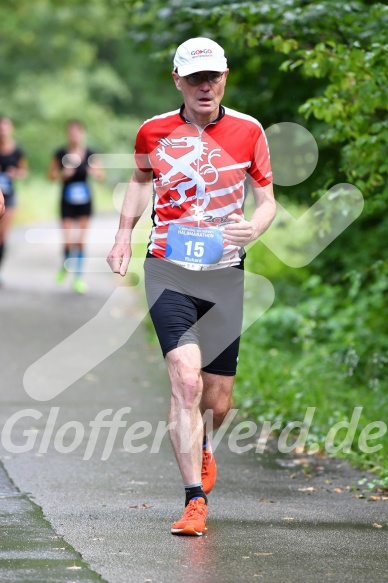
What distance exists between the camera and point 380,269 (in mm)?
8953

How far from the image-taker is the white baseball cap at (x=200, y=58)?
614 centimetres

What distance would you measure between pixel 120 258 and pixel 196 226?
1.65ft

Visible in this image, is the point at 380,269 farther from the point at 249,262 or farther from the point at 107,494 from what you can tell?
the point at 249,262

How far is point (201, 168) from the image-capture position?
20.3 ft

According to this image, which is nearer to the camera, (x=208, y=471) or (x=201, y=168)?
(x=201, y=168)

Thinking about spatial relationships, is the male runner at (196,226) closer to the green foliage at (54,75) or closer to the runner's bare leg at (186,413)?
the runner's bare leg at (186,413)

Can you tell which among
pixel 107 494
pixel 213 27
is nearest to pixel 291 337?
pixel 213 27

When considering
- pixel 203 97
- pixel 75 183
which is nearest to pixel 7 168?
pixel 75 183

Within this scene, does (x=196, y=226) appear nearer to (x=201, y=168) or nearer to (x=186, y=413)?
(x=201, y=168)

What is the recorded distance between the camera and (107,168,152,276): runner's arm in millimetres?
6441

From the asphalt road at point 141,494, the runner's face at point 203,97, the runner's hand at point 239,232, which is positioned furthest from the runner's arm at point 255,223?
the asphalt road at point 141,494

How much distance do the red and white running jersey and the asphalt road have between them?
1.36m

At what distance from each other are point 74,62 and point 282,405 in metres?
47.5

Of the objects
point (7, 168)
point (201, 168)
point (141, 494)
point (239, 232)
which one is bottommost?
point (141, 494)
